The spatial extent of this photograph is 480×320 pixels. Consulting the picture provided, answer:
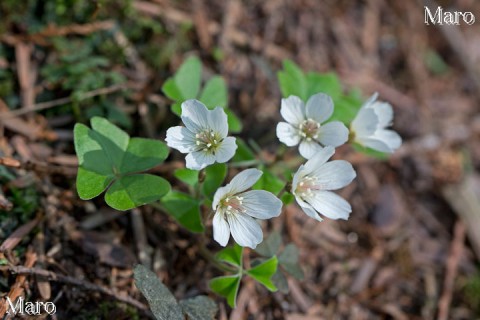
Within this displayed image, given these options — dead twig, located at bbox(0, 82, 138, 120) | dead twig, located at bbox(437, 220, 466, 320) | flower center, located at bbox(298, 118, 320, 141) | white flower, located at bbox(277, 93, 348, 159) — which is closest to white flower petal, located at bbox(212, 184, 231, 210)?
white flower, located at bbox(277, 93, 348, 159)

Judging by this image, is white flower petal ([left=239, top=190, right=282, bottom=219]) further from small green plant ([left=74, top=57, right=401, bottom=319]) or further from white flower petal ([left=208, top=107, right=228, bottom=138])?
white flower petal ([left=208, top=107, right=228, bottom=138])

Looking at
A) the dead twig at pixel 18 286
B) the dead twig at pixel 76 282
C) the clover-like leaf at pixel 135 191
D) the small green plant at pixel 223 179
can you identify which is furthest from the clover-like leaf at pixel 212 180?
the dead twig at pixel 18 286

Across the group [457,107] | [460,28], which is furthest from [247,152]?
[460,28]

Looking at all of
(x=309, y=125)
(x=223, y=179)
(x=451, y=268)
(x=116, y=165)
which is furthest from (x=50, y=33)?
(x=451, y=268)

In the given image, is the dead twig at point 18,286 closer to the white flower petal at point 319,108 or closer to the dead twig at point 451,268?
the white flower petal at point 319,108

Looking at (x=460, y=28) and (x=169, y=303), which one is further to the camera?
(x=460, y=28)

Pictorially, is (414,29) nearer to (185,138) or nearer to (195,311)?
(185,138)

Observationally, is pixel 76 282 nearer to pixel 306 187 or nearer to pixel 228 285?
pixel 228 285
